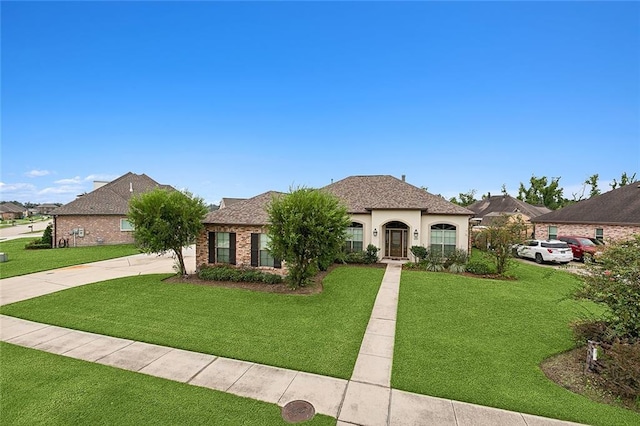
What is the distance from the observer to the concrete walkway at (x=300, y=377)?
14.4ft

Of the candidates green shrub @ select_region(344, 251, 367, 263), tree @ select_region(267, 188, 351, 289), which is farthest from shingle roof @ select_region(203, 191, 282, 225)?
green shrub @ select_region(344, 251, 367, 263)

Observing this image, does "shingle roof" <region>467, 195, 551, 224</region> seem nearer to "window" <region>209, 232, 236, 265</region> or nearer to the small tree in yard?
the small tree in yard

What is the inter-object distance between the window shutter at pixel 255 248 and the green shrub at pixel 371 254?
22.6ft

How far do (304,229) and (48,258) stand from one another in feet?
63.2

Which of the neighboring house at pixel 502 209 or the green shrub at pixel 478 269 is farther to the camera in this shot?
the neighboring house at pixel 502 209

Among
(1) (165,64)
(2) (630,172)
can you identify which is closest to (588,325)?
(1) (165,64)

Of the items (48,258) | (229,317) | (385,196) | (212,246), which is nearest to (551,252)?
(385,196)

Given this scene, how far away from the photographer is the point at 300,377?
213 inches

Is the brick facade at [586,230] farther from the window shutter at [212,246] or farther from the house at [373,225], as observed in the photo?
the window shutter at [212,246]

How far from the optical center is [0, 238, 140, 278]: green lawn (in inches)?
597

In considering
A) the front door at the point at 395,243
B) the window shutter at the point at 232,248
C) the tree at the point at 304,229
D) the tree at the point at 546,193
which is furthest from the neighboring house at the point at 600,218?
the tree at the point at 546,193

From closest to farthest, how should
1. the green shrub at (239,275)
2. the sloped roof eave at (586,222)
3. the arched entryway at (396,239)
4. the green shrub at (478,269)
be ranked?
the green shrub at (239,275) < the green shrub at (478,269) < the arched entryway at (396,239) < the sloped roof eave at (586,222)

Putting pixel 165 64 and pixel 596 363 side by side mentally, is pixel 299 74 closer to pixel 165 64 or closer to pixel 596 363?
pixel 165 64

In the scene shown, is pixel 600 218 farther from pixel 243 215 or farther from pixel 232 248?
pixel 232 248
